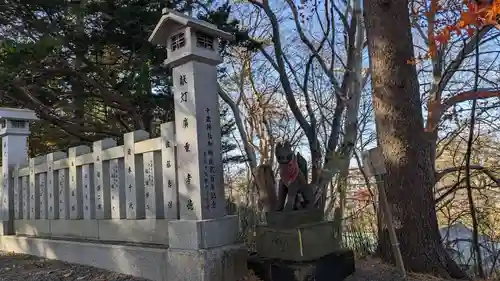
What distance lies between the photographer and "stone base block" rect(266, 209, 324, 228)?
13.1 ft

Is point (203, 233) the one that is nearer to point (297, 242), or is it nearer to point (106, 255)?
point (297, 242)

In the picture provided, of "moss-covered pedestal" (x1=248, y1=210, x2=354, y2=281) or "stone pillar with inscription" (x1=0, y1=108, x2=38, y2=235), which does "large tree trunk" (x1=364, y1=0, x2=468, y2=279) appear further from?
"stone pillar with inscription" (x1=0, y1=108, x2=38, y2=235)

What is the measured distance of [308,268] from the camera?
3.77 m

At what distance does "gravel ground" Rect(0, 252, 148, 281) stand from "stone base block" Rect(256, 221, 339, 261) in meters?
1.47

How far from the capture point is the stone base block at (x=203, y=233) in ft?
Answer: 13.1

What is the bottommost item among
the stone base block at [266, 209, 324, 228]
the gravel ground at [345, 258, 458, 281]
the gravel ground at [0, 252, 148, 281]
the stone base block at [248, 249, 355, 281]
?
the gravel ground at [345, 258, 458, 281]

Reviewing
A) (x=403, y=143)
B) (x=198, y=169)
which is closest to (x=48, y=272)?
(x=198, y=169)

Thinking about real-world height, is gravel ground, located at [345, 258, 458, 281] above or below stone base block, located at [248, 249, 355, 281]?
below

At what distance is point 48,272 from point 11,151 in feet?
10.9

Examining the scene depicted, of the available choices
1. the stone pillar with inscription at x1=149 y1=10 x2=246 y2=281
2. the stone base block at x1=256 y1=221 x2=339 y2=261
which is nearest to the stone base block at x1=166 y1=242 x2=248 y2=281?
the stone pillar with inscription at x1=149 y1=10 x2=246 y2=281

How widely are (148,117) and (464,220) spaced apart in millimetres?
7128

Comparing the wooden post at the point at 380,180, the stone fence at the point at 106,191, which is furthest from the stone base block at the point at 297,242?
the stone fence at the point at 106,191

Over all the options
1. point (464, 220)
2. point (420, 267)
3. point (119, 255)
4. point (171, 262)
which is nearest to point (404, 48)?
point (420, 267)

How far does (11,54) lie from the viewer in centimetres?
629
